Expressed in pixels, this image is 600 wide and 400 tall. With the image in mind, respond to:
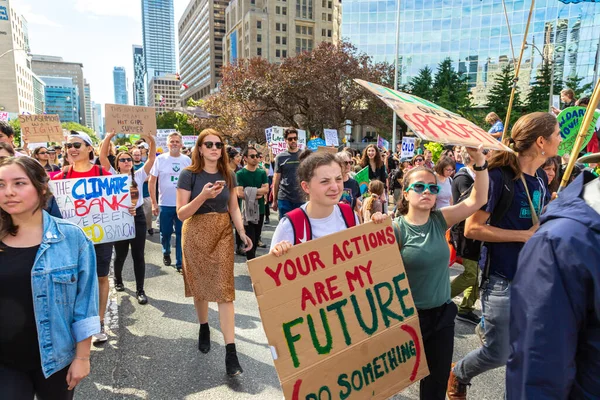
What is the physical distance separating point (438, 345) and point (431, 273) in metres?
0.44

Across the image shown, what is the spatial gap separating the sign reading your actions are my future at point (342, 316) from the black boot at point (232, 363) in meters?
1.50

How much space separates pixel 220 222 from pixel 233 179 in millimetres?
497

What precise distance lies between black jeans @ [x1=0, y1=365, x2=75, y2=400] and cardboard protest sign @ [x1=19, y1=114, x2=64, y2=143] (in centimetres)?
772

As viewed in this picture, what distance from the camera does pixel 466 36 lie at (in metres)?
54.4

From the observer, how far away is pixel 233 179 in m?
3.94

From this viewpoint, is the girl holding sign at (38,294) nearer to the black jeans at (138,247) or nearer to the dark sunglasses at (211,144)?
the dark sunglasses at (211,144)

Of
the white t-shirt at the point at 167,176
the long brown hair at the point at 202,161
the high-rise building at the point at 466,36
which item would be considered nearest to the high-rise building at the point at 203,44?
the high-rise building at the point at 466,36

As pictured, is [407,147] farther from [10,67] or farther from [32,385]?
[10,67]

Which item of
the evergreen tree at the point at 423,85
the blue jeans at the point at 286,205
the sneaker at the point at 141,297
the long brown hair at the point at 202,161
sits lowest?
the sneaker at the point at 141,297

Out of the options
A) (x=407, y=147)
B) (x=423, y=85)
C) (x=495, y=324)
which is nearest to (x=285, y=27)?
(x=423, y=85)

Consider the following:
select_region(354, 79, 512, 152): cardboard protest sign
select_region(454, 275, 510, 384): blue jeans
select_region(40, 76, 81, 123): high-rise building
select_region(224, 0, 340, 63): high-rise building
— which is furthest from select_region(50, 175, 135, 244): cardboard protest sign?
select_region(40, 76, 81, 123): high-rise building

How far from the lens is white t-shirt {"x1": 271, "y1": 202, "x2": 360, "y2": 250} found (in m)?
2.48

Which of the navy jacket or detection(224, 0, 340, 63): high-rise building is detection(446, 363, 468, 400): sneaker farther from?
detection(224, 0, 340, 63): high-rise building

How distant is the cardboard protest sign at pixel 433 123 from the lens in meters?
1.79
